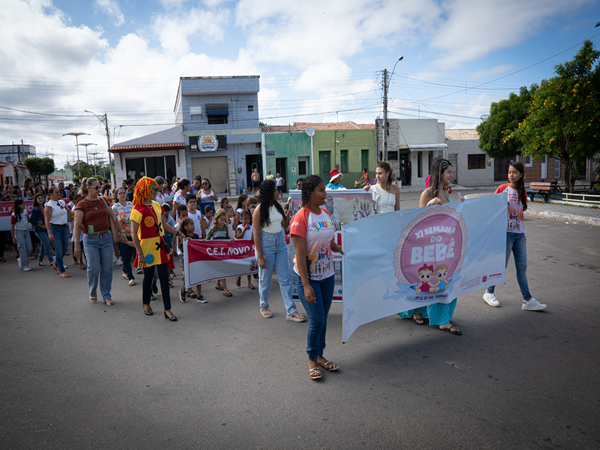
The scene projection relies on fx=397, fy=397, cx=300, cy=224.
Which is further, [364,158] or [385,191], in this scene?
[364,158]

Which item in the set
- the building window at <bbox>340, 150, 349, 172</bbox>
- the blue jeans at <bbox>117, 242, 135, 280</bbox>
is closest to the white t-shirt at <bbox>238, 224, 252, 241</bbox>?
the blue jeans at <bbox>117, 242, 135, 280</bbox>

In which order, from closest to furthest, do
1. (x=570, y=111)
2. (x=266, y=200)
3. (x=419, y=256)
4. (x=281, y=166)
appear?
1. (x=419, y=256)
2. (x=266, y=200)
3. (x=570, y=111)
4. (x=281, y=166)

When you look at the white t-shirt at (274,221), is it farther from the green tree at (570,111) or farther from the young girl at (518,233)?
the green tree at (570,111)

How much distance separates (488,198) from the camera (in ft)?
17.0

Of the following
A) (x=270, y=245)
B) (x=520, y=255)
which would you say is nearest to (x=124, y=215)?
(x=270, y=245)

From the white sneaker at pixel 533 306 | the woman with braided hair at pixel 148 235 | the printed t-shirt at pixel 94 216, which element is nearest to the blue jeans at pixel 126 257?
the printed t-shirt at pixel 94 216

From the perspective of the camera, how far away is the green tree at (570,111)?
16.2 m

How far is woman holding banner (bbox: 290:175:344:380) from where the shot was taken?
365cm

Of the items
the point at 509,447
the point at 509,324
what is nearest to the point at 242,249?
the point at 509,324

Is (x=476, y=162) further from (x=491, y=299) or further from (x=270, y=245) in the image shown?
(x=270, y=245)

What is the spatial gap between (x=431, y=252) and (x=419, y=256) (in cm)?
19

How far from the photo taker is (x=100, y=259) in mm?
6504

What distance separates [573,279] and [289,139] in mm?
28065

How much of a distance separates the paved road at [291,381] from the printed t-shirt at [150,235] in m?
0.90
